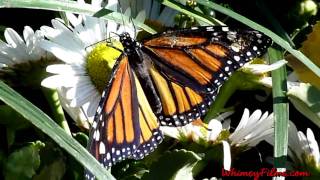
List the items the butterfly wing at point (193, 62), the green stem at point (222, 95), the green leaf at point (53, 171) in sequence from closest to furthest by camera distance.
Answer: the green leaf at point (53, 171)
the butterfly wing at point (193, 62)
the green stem at point (222, 95)

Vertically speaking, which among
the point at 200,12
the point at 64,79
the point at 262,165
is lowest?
the point at 262,165

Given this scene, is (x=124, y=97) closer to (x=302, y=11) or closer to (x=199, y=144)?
(x=199, y=144)

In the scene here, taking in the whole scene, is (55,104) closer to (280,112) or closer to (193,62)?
(193,62)

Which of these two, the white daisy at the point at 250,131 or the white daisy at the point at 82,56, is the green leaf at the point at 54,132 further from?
the white daisy at the point at 250,131

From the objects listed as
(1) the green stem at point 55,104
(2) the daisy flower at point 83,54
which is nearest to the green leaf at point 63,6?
(2) the daisy flower at point 83,54

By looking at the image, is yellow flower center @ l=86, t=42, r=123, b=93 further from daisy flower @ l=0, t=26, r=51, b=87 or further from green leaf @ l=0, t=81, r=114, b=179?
green leaf @ l=0, t=81, r=114, b=179

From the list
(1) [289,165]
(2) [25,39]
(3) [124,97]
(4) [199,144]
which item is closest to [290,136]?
(1) [289,165]
